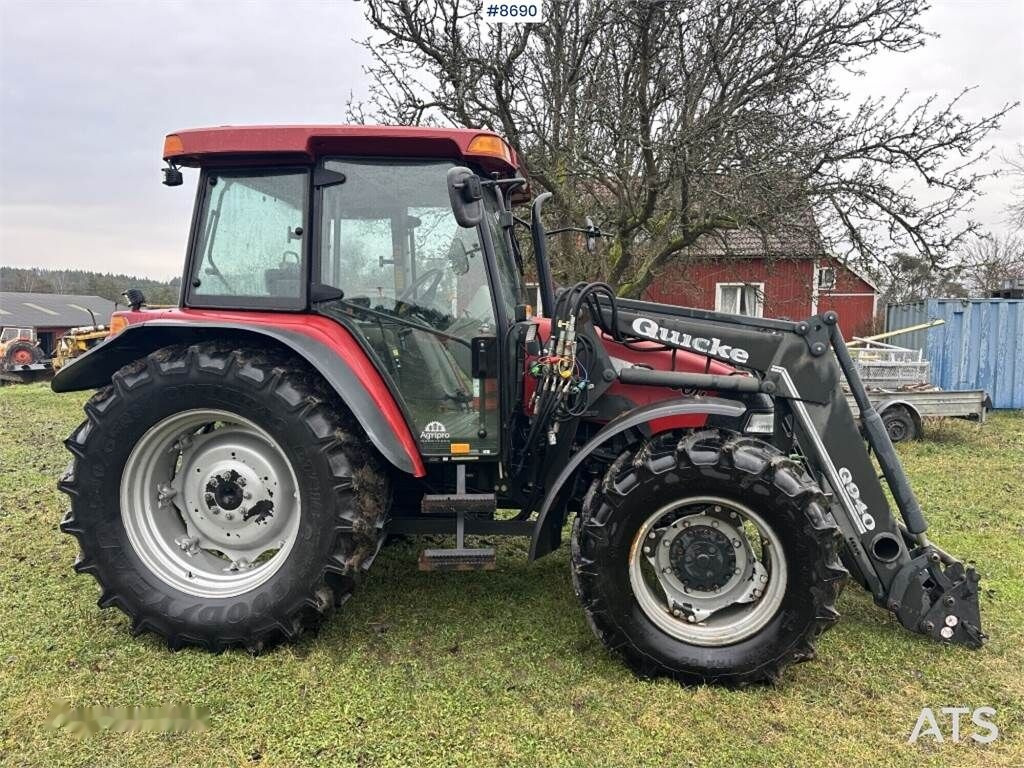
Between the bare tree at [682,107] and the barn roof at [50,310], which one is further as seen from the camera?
the barn roof at [50,310]

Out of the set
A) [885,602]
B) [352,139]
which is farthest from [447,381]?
[885,602]

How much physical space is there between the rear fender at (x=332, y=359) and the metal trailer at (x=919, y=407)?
24.1ft

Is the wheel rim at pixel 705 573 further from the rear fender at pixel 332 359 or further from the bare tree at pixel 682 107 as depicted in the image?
the bare tree at pixel 682 107

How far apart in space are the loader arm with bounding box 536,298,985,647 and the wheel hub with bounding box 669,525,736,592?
0.60 m

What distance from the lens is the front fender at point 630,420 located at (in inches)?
119

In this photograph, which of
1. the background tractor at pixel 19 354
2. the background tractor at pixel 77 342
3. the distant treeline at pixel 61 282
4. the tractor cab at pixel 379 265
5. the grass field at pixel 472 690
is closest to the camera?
the grass field at pixel 472 690

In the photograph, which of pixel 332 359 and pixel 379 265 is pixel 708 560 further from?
pixel 379 265

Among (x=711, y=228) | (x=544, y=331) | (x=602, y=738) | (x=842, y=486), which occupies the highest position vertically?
(x=711, y=228)

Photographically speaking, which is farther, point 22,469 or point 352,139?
point 22,469

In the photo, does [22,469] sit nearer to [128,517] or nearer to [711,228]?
[128,517]

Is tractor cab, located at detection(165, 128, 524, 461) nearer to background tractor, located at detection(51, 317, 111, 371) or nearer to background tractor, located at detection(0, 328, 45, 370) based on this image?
background tractor, located at detection(51, 317, 111, 371)

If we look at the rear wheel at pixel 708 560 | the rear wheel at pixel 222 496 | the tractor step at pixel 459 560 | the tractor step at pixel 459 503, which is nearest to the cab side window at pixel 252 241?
the rear wheel at pixel 222 496

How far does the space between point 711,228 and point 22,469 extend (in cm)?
898

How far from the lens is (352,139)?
121 inches
